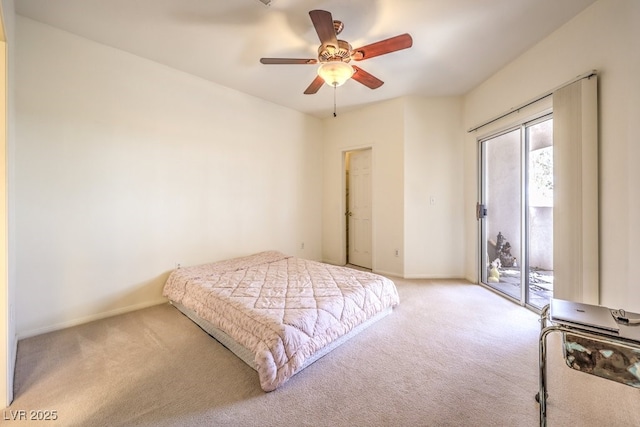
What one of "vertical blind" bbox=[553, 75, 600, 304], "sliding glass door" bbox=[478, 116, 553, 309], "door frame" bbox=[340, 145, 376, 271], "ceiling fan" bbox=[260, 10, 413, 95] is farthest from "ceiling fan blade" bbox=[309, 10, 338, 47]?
"door frame" bbox=[340, 145, 376, 271]

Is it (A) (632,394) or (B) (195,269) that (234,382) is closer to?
(B) (195,269)

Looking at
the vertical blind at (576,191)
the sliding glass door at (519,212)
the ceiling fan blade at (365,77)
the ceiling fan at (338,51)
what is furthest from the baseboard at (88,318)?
the sliding glass door at (519,212)

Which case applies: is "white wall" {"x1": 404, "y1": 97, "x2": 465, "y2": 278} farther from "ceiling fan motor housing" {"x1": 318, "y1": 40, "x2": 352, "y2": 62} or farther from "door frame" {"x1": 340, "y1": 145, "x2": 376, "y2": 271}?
"ceiling fan motor housing" {"x1": 318, "y1": 40, "x2": 352, "y2": 62}

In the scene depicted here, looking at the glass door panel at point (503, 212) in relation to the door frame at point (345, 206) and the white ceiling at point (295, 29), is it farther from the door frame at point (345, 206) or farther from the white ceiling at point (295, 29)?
the door frame at point (345, 206)

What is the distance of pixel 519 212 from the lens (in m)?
2.94

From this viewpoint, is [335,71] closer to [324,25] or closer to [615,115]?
[324,25]

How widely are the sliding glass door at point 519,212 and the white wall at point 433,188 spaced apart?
368 mm

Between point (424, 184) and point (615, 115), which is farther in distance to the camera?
point (424, 184)

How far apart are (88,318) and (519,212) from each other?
15.2 ft

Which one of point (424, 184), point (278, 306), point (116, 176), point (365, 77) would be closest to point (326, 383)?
point (278, 306)

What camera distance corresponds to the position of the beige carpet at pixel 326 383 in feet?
4.65

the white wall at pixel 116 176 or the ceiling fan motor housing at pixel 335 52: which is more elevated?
the ceiling fan motor housing at pixel 335 52

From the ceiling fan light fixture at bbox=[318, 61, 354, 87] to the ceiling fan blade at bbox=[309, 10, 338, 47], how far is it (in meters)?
0.19

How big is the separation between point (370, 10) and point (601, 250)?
8.53ft
